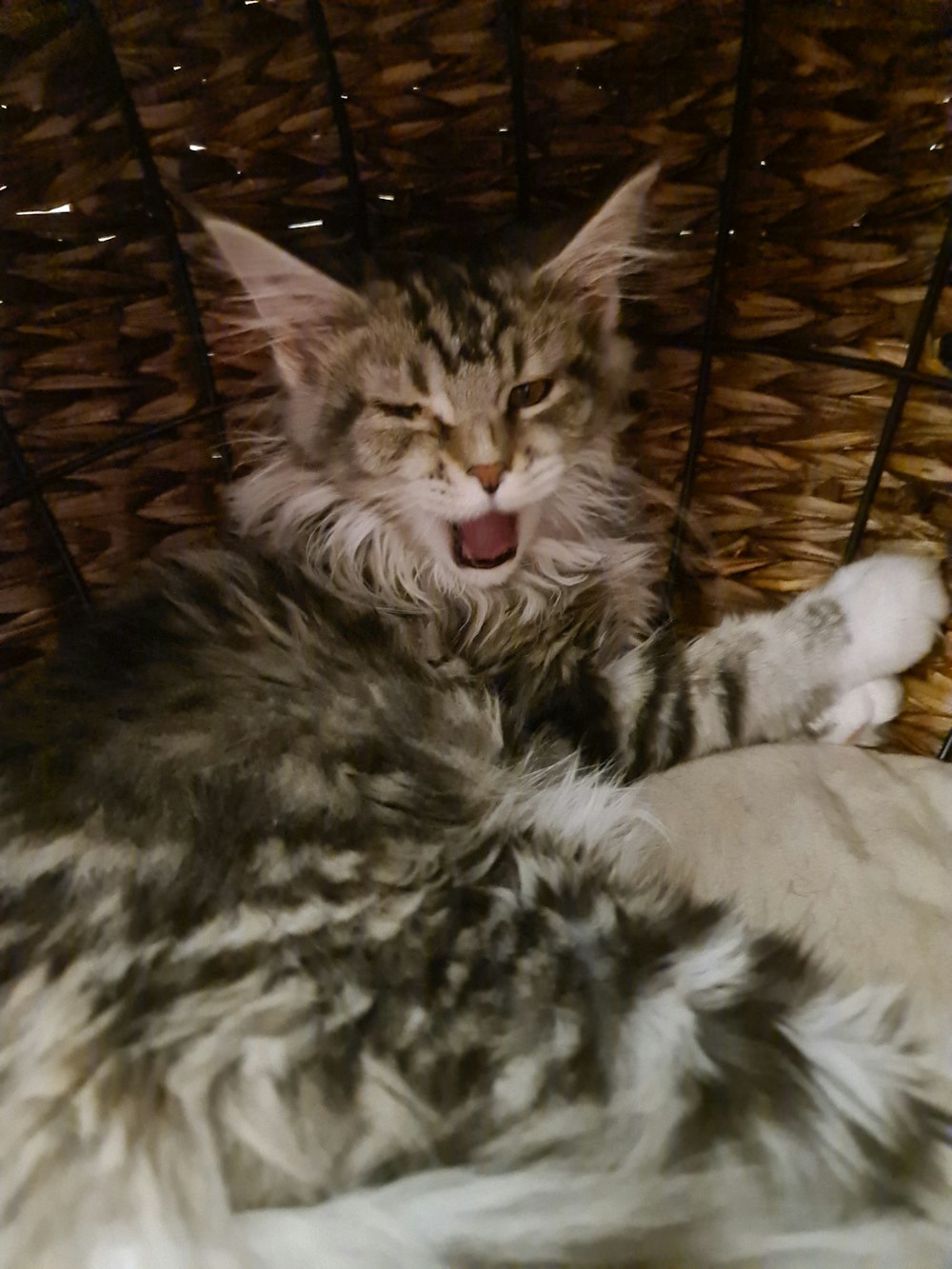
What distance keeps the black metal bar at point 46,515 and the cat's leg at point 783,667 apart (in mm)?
881

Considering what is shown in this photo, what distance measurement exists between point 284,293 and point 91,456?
1.34 ft

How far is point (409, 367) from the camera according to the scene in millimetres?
1414

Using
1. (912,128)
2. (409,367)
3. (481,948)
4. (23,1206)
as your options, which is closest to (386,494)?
(409,367)

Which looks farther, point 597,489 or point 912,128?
point 597,489

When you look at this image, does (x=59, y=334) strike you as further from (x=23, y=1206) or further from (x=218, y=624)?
(x=23, y=1206)

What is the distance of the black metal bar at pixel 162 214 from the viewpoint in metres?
1.29

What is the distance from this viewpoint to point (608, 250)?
1.45 m

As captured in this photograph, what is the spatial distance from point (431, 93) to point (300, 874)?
108 centimetres

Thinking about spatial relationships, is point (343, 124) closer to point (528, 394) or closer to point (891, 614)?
point (528, 394)

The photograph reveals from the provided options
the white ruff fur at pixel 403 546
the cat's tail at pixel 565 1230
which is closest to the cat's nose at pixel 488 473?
the white ruff fur at pixel 403 546

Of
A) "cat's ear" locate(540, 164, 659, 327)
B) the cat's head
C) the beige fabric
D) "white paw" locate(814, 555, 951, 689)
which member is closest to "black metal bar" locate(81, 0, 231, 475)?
the cat's head

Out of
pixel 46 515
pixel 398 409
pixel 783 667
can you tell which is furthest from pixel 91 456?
pixel 783 667

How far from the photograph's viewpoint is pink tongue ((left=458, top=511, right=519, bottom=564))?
152cm

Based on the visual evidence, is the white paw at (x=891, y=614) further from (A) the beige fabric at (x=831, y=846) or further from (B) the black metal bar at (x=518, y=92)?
(B) the black metal bar at (x=518, y=92)
